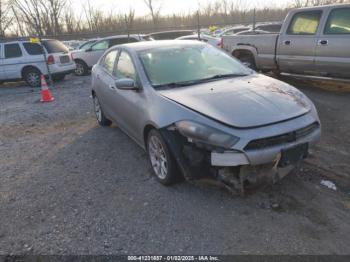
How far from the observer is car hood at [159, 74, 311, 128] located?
10.4 ft

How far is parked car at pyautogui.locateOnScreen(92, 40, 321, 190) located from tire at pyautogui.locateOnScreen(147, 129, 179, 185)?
11 mm

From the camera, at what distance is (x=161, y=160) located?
3842 mm

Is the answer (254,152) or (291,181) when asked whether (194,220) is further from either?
(291,181)

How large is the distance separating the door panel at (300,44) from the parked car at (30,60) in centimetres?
832

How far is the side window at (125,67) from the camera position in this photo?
4.46m

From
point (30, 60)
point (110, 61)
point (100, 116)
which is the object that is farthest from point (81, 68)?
point (110, 61)

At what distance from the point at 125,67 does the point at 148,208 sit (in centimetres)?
221

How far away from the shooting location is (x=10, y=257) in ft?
9.75

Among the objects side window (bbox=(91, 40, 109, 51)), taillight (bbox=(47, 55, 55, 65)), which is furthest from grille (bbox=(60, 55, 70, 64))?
side window (bbox=(91, 40, 109, 51))

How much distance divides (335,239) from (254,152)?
39.1 inches

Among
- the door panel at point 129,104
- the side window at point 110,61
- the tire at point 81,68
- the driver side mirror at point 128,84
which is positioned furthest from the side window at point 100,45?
the driver side mirror at point 128,84

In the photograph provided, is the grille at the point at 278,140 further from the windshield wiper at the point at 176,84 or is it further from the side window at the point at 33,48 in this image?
the side window at the point at 33,48

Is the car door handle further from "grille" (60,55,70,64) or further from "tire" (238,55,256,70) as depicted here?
"grille" (60,55,70,64)

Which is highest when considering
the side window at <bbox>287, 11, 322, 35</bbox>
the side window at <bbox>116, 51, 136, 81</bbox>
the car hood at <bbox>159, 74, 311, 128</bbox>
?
the side window at <bbox>287, 11, 322, 35</bbox>
